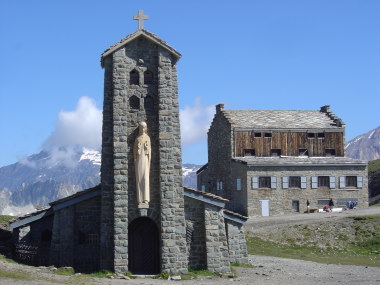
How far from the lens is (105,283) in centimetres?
2472

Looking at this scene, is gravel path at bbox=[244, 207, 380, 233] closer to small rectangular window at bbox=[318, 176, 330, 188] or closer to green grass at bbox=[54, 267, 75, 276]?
small rectangular window at bbox=[318, 176, 330, 188]

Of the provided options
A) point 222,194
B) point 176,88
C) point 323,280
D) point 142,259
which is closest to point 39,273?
point 142,259

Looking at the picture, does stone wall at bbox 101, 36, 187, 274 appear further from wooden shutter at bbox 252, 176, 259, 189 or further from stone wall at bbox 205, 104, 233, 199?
stone wall at bbox 205, 104, 233, 199

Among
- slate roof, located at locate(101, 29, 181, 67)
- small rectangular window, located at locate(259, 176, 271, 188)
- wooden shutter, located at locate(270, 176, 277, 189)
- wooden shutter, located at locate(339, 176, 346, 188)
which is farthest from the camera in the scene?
wooden shutter, located at locate(339, 176, 346, 188)

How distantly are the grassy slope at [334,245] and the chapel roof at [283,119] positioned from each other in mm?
15927

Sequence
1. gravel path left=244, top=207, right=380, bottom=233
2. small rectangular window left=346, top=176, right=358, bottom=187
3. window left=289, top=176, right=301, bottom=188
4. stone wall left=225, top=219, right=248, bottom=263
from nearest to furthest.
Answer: stone wall left=225, top=219, right=248, bottom=263
gravel path left=244, top=207, right=380, bottom=233
window left=289, top=176, right=301, bottom=188
small rectangular window left=346, top=176, right=358, bottom=187

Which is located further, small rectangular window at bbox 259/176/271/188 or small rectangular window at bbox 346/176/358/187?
small rectangular window at bbox 346/176/358/187

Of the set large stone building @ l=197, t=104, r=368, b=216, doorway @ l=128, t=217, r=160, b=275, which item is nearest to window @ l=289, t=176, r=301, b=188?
large stone building @ l=197, t=104, r=368, b=216

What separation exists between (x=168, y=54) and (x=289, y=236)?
67.7 feet

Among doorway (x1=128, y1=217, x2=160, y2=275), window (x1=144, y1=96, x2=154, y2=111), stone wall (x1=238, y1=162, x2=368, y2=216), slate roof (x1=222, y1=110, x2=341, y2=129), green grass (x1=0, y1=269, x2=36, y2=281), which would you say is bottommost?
green grass (x1=0, y1=269, x2=36, y2=281)

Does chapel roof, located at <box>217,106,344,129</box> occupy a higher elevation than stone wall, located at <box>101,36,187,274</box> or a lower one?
higher

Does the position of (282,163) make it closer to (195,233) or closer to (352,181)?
(352,181)

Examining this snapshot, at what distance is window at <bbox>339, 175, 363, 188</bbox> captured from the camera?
189 ft

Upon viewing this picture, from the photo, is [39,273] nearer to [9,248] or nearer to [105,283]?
[105,283]
